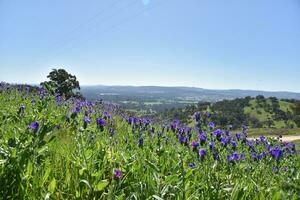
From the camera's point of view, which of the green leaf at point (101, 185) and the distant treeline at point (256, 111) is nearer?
the green leaf at point (101, 185)

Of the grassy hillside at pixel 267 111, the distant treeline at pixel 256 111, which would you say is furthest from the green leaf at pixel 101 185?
the grassy hillside at pixel 267 111

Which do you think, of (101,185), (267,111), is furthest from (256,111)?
(101,185)

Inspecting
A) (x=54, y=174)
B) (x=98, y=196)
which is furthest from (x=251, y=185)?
(x=54, y=174)

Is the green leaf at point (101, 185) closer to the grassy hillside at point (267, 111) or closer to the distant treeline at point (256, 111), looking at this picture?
the distant treeline at point (256, 111)

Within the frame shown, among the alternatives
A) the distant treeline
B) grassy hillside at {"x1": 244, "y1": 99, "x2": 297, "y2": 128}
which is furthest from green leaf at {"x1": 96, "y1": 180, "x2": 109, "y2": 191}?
grassy hillside at {"x1": 244, "y1": 99, "x2": 297, "y2": 128}

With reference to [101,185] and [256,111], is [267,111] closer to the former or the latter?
[256,111]

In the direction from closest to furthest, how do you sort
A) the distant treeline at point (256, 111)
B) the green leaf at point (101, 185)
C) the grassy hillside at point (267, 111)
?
the green leaf at point (101, 185), the distant treeline at point (256, 111), the grassy hillside at point (267, 111)

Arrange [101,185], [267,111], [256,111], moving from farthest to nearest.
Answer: [256,111] < [267,111] < [101,185]

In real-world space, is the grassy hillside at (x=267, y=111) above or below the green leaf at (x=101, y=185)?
below

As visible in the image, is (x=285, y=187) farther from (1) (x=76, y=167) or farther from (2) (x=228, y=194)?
(1) (x=76, y=167)

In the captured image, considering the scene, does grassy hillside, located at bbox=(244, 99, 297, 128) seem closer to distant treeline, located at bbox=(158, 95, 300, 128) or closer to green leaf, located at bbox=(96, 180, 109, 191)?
distant treeline, located at bbox=(158, 95, 300, 128)

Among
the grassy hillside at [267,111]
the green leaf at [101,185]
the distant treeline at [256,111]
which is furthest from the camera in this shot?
the grassy hillside at [267,111]

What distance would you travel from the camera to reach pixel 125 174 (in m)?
3.17

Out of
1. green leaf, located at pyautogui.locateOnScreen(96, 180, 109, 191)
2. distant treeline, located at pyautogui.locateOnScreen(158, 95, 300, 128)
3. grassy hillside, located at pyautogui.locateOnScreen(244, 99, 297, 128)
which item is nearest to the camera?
green leaf, located at pyautogui.locateOnScreen(96, 180, 109, 191)
